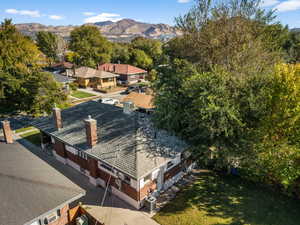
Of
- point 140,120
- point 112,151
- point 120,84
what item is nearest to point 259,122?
point 140,120

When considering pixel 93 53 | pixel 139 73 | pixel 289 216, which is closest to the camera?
pixel 289 216

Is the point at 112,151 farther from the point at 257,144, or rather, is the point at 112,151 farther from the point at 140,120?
the point at 257,144

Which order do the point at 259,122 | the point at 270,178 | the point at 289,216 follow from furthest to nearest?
1. the point at 270,178
2. the point at 259,122
3. the point at 289,216

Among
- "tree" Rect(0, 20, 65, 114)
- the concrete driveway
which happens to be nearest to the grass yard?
the concrete driveway

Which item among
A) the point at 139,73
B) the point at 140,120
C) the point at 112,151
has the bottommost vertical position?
the point at 112,151

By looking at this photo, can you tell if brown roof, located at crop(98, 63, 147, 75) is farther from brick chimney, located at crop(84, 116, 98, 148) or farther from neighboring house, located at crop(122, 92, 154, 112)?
brick chimney, located at crop(84, 116, 98, 148)

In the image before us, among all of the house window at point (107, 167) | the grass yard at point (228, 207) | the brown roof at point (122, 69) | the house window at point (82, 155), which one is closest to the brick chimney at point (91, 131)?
the house window at point (82, 155)
